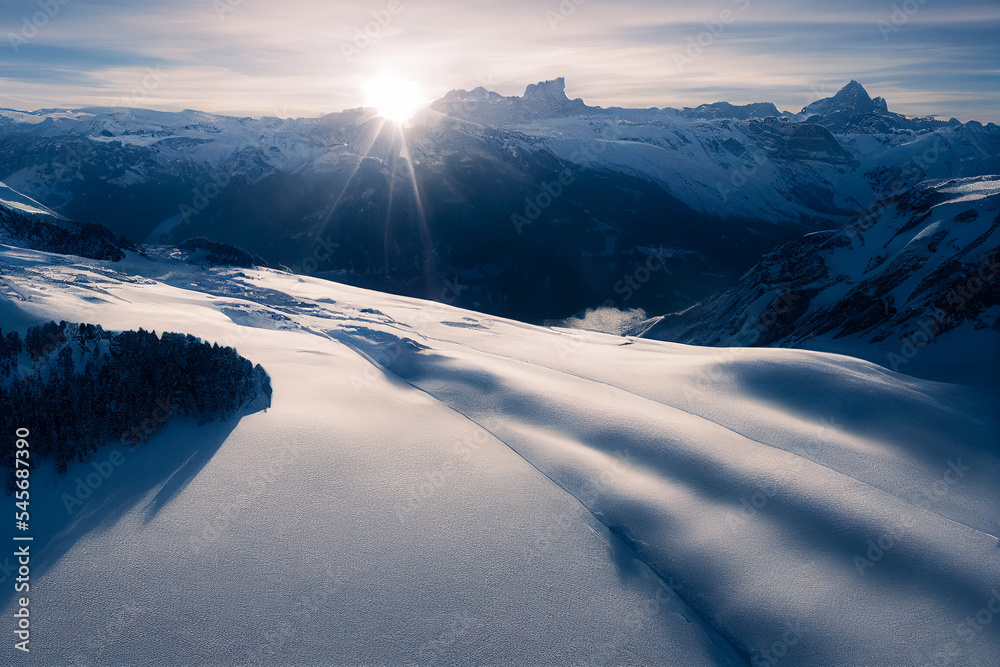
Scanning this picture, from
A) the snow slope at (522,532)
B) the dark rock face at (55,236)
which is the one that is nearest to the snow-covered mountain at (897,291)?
the snow slope at (522,532)

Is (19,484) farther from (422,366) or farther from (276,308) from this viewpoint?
(276,308)

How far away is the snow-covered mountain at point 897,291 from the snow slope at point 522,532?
10065 mm

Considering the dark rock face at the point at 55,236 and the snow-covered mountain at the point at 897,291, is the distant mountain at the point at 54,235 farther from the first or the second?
the snow-covered mountain at the point at 897,291

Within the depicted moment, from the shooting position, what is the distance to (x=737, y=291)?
2124 inches

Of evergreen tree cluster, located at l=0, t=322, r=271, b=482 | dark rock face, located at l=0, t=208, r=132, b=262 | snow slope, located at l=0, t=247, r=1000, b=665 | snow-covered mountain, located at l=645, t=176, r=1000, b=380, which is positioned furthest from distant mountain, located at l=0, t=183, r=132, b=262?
snow-covered mountain, located at l=645, t=176, r=1000, b=380

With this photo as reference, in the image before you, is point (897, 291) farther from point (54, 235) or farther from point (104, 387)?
point (54, 235)

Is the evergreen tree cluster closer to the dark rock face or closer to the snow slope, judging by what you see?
the snow slope

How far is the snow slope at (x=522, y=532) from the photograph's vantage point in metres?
7.16

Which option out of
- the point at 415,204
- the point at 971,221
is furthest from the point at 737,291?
the point at 415,204

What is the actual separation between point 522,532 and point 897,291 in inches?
1206

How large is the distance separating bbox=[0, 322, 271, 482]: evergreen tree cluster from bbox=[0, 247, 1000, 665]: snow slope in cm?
61

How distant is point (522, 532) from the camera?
29.8 feet

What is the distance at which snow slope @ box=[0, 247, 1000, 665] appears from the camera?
7.16 meters

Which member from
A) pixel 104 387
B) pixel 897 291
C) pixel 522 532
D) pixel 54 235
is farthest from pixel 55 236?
pixel 897 291
